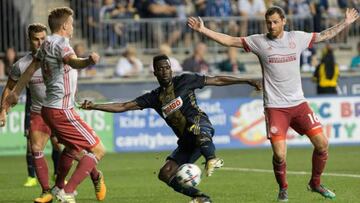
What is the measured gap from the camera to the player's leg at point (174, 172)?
43.3ft

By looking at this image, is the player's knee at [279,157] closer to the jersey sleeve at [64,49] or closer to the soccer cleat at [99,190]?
the soccer cleat at [99,190]

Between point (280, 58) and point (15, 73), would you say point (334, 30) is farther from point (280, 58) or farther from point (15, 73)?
point (15, 73)

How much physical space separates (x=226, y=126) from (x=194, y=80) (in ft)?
→ 44.7

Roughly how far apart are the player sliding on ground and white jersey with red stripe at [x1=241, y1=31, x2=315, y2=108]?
0.90m

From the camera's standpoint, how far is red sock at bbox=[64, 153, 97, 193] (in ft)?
43.0

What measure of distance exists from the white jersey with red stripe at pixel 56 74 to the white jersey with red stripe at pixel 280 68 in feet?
8.11

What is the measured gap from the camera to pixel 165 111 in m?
13.6

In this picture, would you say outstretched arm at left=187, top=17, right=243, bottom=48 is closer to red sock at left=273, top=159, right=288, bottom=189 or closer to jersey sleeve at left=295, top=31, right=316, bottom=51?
jersey sleeve at left=295, top=31, right=316, bottom=51

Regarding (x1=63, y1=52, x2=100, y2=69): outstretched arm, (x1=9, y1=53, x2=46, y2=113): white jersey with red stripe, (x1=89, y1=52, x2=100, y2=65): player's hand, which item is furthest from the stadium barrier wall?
(x1=89, y1=52, x2=100, y2=65): player's hand

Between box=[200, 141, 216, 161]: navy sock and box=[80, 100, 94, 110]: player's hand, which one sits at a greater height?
box=[80, 100, 94, 110]: player's hand

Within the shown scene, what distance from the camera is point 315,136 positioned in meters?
14.4

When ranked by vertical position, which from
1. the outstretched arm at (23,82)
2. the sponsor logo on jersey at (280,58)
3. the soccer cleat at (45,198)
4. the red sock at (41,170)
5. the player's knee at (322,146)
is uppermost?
the sponsor logo on jersey at (280,58)

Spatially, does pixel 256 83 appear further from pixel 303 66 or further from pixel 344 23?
pixel 303 66

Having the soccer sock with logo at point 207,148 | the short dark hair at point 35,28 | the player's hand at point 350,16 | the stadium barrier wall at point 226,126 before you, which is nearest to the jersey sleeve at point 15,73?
the short dark hair at point 35,28
